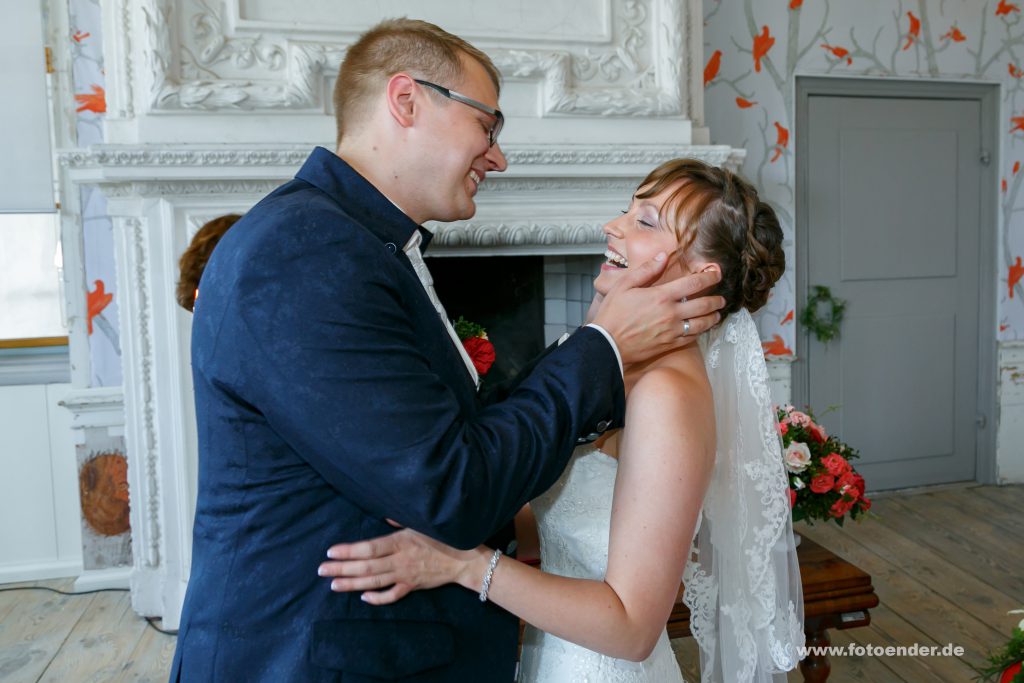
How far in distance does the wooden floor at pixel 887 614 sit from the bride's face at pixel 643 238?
1711mm

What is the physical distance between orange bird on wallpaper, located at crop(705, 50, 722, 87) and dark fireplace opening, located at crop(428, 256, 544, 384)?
1129 mm

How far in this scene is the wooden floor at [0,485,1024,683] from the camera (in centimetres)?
283

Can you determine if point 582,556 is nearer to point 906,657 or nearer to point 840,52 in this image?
point 906,657

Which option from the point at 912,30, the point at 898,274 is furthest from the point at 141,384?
the point at 912,30

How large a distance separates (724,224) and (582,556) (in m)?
0.62

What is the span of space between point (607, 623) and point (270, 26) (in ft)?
8.35

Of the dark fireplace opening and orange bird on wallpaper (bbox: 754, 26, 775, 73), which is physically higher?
orange bird on wallpaper (bbox: 754, 26, 775, 73)

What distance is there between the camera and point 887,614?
124 inches

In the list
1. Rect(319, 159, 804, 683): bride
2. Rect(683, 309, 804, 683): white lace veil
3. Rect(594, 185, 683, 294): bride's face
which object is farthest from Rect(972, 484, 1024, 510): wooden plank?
Rect(594, 185, 683, 294): bride's face

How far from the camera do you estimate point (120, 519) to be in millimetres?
3525

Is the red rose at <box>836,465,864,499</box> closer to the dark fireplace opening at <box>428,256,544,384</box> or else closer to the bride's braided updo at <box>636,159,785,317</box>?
the bride's braided updo at <box>636,159,785,317</box>

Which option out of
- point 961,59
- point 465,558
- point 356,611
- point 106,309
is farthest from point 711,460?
point 961,59

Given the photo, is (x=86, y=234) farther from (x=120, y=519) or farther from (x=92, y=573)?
(x=92, y=573)

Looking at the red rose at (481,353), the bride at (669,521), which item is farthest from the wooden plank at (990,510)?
the bride at (669,521)
